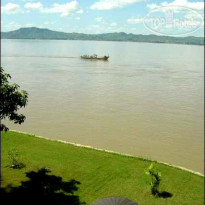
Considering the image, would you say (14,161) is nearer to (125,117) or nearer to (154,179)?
(154,179)

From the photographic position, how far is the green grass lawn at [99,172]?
456 inches

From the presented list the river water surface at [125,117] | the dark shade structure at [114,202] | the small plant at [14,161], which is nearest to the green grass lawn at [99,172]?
the small plant at [14,161]

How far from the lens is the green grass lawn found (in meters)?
11.6

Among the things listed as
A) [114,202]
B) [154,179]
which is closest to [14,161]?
[154,179]

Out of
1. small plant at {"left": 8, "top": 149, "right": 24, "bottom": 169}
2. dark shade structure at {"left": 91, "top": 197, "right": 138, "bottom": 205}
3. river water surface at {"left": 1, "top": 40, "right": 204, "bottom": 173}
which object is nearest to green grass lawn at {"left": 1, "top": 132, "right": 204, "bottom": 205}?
small plant at {"left": 8, "top": 149, "right": 24, "bottom": 169}

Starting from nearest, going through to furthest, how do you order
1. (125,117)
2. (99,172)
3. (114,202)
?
1. (114,202)
2. (99,172)
3. (125,117)

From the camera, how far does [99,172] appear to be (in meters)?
13.2

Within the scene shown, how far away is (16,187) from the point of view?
1142 centimetres

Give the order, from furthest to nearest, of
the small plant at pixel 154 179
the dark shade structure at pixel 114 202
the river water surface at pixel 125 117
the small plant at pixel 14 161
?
1. the river water surface at pixel 125 117
2. the small plant at pixel 14 161
3. the small plant at pixel 154 179
4. the dark shade structure at pixel 114 202

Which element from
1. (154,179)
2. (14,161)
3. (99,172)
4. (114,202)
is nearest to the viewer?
(114,202)

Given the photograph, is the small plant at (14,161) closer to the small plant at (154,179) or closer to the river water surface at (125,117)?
the small plant at (154,179)

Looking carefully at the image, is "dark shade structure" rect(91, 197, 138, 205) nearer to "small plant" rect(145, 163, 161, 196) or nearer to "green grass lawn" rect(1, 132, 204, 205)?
"green grass lawn" rect(1, 132, 204, 205)

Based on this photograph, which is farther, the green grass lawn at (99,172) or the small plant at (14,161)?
the small plant at (14,161)

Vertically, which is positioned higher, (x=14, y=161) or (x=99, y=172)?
(x=14, y=161)
